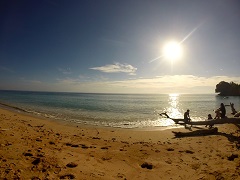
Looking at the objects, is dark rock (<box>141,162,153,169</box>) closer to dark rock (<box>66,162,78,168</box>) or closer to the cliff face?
dark rock (<box>66,162,78,168</box>)

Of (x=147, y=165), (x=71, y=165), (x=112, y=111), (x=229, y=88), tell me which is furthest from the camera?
(x=229, y=88)

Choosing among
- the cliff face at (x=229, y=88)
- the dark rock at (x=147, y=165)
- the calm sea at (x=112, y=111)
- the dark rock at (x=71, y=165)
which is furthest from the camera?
the cliff face at (x=229, y=88)

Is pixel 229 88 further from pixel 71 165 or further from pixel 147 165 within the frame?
pixel 71 165

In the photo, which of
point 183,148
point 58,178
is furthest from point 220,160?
point 58,178

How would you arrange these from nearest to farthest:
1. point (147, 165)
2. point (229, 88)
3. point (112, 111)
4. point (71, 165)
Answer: point (71, 165), point (147, 165), point (112, 111), point (229, 88)

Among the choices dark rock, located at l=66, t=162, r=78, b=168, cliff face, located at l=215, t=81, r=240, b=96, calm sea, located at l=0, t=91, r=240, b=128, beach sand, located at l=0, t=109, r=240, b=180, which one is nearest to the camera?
beach sand, located at l=0, t=109, r=240, b=180

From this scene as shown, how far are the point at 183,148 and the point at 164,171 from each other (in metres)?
4.02

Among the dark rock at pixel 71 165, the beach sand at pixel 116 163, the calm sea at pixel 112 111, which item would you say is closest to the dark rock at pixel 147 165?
the beach sand at pixel 116 163

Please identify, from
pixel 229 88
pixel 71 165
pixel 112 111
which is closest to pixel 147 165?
pixel 71 165

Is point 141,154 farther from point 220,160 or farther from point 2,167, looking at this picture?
point 2,167

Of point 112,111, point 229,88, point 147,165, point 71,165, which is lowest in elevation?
point 112,111

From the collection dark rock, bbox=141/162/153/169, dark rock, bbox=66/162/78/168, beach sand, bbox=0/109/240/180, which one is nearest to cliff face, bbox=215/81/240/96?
beach sand, bbox=0/109/240/180

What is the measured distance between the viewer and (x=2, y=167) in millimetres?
5848

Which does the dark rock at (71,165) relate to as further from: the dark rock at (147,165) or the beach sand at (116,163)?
the dark rock at (147,165)
